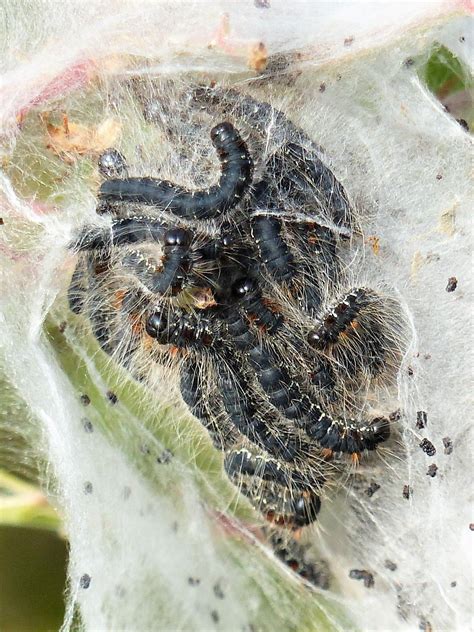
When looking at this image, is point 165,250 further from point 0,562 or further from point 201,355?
point 0,562

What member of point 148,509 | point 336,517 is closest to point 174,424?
point 148,509

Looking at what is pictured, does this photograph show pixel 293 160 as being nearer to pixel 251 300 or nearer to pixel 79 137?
pixel 251 300

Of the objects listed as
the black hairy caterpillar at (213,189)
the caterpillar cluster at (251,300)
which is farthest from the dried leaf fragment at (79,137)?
the black hairy caterpillar at (213,189)

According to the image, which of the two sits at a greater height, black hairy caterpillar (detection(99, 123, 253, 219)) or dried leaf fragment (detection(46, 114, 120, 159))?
dried leaf fragment (detection(46, 114, 120, 159))

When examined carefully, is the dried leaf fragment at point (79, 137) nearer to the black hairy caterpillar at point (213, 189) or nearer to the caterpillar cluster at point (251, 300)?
the caterpillar cluster at point (251, 300)

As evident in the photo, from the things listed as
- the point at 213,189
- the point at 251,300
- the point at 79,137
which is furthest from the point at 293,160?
the point at 79,137

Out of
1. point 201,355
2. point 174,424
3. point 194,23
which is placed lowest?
A: point 174,424

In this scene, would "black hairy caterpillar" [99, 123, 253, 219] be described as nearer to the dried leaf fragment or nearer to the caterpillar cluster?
the caterpillar cluster

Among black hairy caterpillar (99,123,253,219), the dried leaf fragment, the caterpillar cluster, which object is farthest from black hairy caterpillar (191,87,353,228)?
the dried leaf fragment
